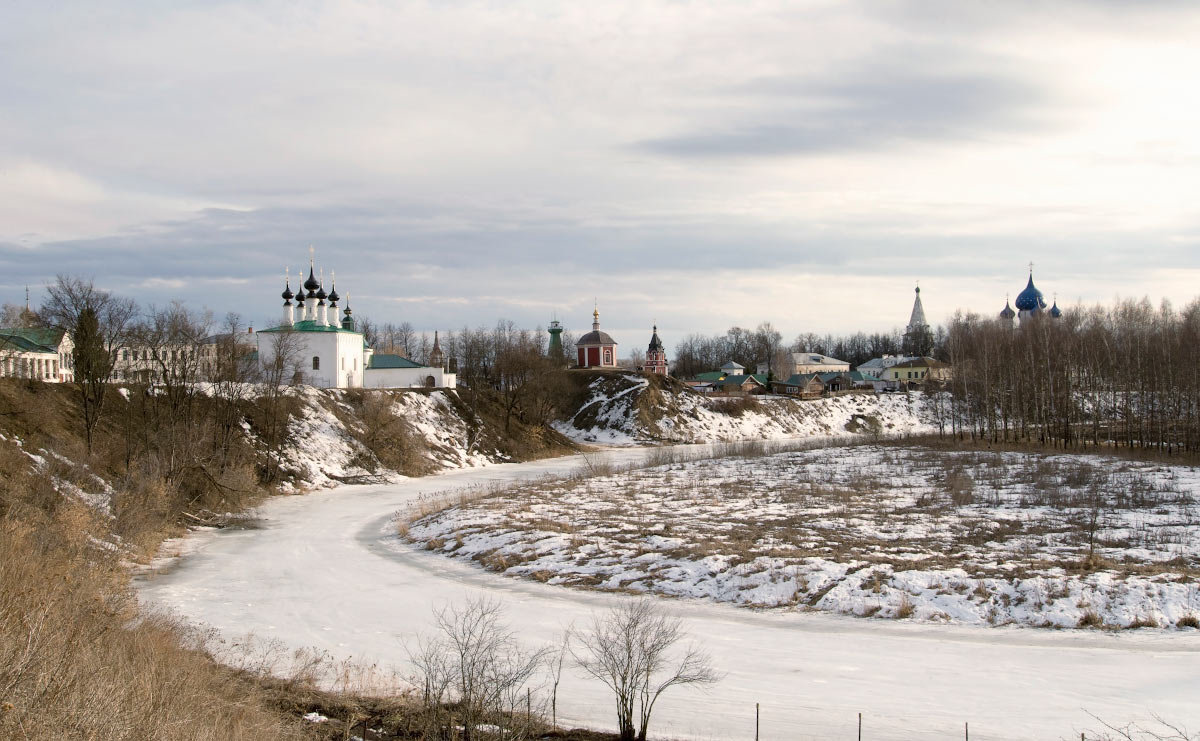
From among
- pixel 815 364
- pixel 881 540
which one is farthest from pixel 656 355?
pixel 881 540

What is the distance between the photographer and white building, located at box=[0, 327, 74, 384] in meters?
45.9

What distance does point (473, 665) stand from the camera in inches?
469

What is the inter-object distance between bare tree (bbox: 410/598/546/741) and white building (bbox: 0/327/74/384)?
3773cm

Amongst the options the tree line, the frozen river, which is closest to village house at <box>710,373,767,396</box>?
the tree line

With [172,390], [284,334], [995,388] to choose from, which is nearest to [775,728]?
[172,390]

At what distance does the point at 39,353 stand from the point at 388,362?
23210mm

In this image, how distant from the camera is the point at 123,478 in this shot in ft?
102

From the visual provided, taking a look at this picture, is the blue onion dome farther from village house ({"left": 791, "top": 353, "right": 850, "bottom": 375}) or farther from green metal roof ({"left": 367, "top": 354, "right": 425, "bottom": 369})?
green metal roof ({"left": 367, "top": 354, "right": 425, "bottom": 369})

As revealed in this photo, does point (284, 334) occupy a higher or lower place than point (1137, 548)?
higher

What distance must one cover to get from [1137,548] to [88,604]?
2387 centimetres

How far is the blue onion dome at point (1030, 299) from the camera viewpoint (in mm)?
112188

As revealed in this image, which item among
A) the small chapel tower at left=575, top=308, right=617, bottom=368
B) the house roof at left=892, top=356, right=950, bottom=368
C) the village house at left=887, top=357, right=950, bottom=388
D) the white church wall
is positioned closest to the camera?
the white church wall

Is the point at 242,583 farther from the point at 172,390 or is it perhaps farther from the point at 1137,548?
the point at 1137,548

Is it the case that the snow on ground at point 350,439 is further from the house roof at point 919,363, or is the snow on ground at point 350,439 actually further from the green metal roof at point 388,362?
the house roof at point 919,363
